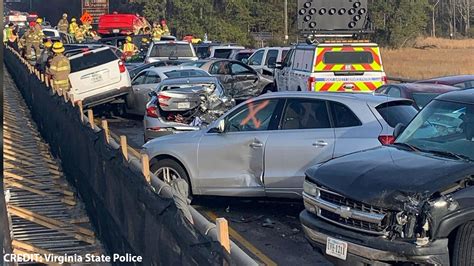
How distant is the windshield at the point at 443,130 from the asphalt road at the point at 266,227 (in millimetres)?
1571

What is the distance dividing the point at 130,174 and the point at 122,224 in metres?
0.55

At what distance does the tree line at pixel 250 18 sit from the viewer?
223 feet

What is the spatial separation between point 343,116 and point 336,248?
11.6ft

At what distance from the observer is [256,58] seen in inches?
1136

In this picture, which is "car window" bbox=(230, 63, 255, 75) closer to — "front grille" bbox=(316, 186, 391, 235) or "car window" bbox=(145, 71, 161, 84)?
"car window" bbox=(145, 71, 161, 84)

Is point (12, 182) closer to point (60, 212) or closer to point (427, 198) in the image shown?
point (60, 212)

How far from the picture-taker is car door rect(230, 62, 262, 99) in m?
24.0

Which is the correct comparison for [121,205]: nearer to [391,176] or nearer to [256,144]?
[391,176]

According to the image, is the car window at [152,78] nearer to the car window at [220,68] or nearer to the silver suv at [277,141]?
the car window at [220,68]

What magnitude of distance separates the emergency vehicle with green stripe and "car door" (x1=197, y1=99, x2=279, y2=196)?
8193 mm

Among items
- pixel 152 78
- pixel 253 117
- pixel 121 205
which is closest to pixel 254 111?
pixel 253 117

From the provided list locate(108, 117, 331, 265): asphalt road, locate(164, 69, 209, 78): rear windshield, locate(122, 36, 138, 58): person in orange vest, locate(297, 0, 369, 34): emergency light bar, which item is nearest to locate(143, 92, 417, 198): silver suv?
locate(108, 117, 331, 265): asphalt road

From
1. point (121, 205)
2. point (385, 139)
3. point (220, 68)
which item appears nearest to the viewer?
point (121, 205)

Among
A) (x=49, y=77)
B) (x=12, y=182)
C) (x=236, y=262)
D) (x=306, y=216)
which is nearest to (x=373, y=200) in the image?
(x=306, y=216)
